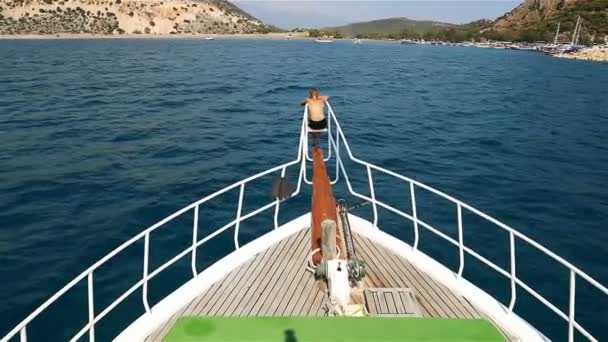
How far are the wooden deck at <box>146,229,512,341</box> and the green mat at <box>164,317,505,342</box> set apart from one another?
1.46 m

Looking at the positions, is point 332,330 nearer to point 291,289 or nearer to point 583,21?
point 291,289

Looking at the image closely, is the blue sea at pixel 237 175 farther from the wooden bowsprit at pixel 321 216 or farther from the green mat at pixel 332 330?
the green mat at pixel 332 330

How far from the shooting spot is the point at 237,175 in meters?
20.2

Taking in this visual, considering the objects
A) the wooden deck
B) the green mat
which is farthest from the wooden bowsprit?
the green mat

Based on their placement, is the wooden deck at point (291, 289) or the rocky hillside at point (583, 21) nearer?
the wooden deck at point (291, 289)

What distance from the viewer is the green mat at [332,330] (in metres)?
5.17

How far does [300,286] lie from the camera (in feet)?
25.6

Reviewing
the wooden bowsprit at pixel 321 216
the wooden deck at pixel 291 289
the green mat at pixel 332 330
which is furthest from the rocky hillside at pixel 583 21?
the green mat at pixel 332 330

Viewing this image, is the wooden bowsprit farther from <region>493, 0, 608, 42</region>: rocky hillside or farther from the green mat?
<region>493, 0, 608, 42</region>: rocky hillside

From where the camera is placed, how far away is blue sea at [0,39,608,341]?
471 inches

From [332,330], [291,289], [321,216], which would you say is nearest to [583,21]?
[321,216]

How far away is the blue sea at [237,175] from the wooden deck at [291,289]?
3.73 m

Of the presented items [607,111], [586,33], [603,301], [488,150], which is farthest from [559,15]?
[603,301]

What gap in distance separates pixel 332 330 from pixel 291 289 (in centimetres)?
245
